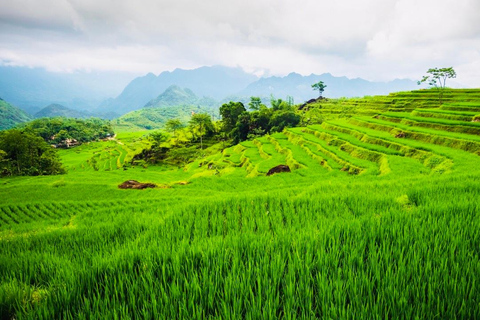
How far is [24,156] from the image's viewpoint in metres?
36.2

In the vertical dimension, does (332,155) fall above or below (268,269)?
below

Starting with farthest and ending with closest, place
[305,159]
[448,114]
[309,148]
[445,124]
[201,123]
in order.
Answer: [201,123] → [309,148] → [448,114] → [305,159] → [445,124]

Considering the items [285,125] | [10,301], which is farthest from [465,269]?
[285,125]

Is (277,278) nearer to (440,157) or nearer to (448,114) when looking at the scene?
(440,157)

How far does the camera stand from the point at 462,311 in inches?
52.2

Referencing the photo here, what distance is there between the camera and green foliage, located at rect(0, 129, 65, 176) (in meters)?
34.7

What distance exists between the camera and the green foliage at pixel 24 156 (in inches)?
1367

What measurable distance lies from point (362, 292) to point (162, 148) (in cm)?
6553

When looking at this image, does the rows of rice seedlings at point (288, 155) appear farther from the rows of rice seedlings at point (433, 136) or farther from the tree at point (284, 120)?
the tree at point (284, 120)

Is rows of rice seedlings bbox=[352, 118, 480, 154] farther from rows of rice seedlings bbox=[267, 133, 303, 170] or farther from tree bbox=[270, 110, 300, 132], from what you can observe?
tree bbox=[270, 110, 300, 132]

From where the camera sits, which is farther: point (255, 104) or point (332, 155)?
point (255, 104)

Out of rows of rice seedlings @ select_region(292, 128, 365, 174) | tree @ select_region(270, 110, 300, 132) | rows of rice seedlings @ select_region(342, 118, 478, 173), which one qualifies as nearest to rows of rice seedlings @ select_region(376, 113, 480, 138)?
rows of rice seedlings @ select_region(342, 118, 478, 173)

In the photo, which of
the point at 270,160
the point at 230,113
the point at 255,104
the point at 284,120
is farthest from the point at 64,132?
the point at 270,160

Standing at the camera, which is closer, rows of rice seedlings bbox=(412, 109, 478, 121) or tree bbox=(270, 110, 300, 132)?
rows of rice seedlings bbox=(412, 109, 478, 121)
